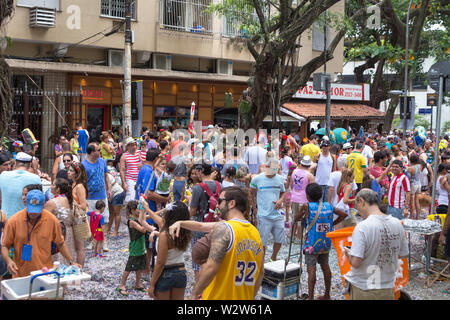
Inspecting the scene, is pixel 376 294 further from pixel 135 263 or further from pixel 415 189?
pixel 415 189

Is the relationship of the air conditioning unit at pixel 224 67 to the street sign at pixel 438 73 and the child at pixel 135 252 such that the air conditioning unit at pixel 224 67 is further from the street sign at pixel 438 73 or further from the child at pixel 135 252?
the child at pixel 135 252

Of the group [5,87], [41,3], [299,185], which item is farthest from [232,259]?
[41,3]

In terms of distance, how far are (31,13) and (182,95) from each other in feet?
25.0

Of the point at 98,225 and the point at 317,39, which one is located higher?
the point at 317,39

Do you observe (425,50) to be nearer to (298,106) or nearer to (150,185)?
(298,106)

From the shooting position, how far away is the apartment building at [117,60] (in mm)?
17578

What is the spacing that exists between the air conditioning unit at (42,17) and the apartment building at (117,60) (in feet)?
0.11

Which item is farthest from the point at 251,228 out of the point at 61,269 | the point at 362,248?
the point at 61,269

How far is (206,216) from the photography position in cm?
698

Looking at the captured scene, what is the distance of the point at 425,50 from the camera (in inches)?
1286

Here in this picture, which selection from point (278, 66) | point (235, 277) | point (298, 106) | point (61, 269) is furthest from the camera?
point (298, 106)

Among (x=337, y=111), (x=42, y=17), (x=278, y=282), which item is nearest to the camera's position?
(x=278, y=282)

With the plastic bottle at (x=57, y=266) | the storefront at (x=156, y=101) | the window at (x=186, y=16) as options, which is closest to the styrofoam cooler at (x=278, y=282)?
the plastic bottle at (x=57, y=266)

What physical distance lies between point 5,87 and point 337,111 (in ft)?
64.4
